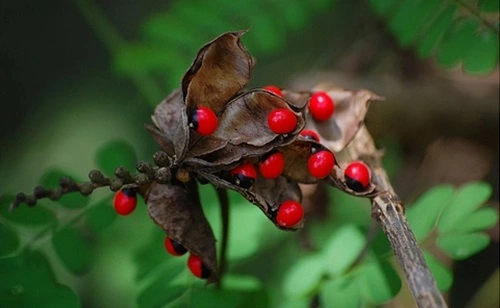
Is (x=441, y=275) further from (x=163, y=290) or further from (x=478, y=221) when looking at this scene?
(x=163, y=290)

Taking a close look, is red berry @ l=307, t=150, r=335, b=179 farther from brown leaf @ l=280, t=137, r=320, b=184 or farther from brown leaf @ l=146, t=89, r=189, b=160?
brown leaf @ l=146, t=89, r=189, b=160

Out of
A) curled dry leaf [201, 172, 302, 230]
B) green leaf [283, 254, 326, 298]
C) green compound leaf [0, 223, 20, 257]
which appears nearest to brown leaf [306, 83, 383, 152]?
curled dry leaf [201, 172, 302, 230]

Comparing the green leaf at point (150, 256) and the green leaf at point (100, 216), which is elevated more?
the green leaf at point (100, 216)

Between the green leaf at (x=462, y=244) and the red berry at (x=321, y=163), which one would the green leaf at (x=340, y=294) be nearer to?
the green leaf at (x=462, y=244)

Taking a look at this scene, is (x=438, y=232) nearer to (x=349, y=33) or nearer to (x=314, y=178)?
(x=314, y=178)

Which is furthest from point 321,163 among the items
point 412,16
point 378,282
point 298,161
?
point 412,16

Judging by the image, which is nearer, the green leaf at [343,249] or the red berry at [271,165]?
the red berry at [271,165]

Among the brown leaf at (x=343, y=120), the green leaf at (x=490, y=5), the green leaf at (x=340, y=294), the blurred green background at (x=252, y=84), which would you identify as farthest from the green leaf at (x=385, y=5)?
the green leaf at (x=340, y=294)
